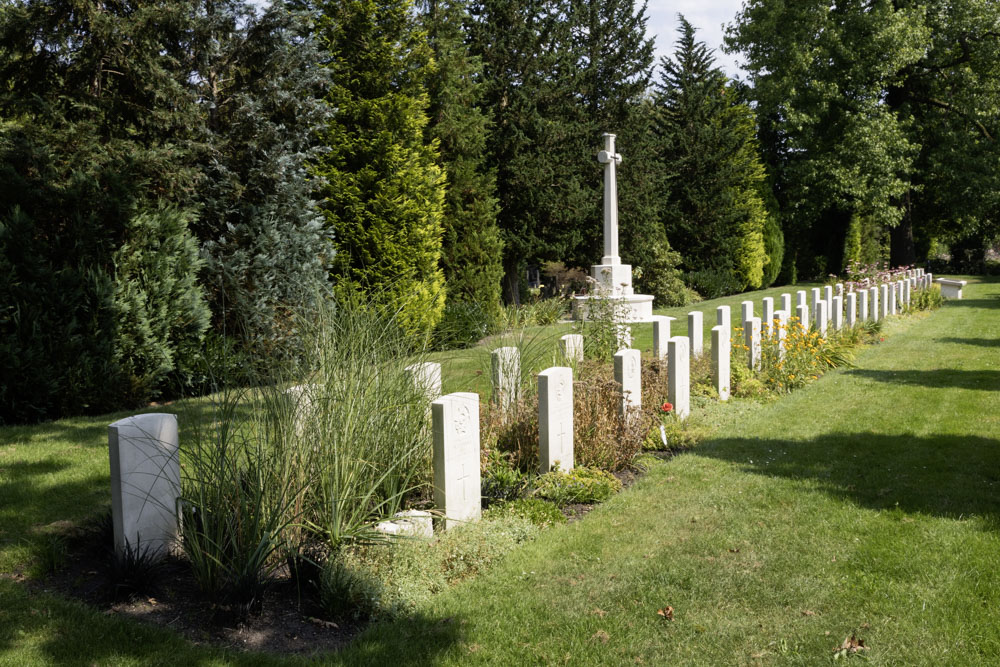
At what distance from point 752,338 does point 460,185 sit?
7.44 m

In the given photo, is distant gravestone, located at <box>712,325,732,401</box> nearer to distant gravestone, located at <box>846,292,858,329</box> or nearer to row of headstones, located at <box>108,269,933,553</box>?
row of headstones, located at <box>108,269,933,553</box>

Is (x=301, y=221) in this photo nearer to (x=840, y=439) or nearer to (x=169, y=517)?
(x=169, y=517)

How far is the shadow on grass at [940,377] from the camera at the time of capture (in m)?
9.05

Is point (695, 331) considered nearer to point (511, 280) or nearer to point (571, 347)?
point (571, 347)

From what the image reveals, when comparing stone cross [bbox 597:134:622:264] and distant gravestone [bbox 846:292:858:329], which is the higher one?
stone cross [bbox 597:134:622:264]

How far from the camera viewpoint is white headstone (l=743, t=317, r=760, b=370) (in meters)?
9.22

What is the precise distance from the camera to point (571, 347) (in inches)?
288

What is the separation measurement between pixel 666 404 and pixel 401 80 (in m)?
7.87

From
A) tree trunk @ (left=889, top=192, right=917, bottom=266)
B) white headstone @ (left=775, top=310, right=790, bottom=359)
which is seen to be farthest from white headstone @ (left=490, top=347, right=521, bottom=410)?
tree trunk @ (left=889, top=192, right=917, bottom=266)

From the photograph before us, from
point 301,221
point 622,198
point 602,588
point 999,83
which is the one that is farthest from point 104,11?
point 999,83

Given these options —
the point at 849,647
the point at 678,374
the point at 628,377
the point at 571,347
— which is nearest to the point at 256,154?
the point at 571,347

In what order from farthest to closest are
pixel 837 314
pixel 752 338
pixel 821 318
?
pixel 837 314
pixel 821 318
pixel 752 338

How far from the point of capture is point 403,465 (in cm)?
458

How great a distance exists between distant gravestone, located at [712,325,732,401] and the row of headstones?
0.01m
